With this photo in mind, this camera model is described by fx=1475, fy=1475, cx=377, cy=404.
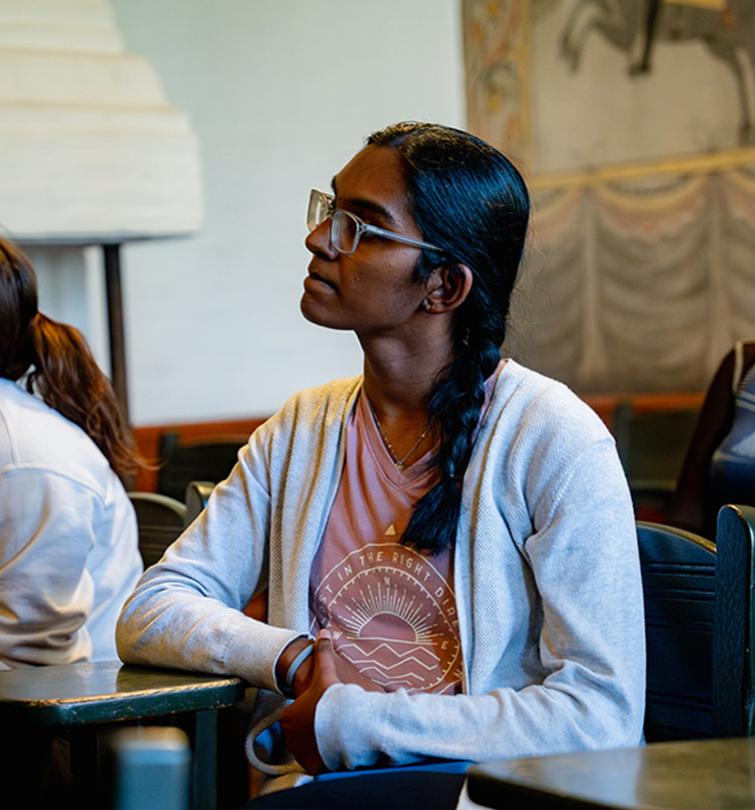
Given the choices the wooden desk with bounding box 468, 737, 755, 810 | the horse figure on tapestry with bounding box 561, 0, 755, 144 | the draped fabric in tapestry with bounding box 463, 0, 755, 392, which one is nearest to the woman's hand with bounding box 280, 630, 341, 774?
the wooden desk with bounding box 468, 737, 755, 810

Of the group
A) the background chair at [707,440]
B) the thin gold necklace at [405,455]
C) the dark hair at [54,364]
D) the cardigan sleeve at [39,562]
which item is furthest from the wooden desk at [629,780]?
the background chair at [707,440]

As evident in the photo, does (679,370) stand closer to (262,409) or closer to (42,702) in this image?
(262,409)

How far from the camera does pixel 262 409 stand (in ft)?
16.6

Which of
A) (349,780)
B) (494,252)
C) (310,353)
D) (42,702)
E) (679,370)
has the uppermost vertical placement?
(494,252)

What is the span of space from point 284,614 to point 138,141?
2.45 metres

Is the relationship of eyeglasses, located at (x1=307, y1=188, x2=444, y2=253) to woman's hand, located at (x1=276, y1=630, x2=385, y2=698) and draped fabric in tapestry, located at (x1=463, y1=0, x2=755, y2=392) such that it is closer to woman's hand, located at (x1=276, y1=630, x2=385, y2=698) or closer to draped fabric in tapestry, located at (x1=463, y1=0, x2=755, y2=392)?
woman's hand, located at (x1=276, y1=630, x2=385, y2=698)

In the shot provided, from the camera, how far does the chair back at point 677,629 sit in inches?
64.5

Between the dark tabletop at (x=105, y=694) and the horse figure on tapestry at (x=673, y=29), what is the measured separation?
16.8 feet

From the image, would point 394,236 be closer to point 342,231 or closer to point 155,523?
point 342,231

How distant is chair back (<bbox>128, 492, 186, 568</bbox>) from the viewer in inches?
95.3

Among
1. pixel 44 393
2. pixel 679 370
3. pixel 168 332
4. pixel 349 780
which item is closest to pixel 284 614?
pixel 349 780

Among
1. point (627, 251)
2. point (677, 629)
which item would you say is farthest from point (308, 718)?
point (627, 251)

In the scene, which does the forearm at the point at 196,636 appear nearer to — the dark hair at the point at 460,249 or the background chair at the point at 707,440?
the dark hair at the point at 460,249

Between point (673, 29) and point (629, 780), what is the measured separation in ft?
19.3
